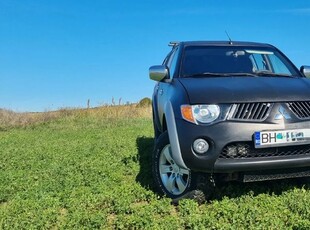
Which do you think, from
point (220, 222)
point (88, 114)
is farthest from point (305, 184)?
point (88, 114)

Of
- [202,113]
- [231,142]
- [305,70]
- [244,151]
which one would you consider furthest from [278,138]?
[305,70]

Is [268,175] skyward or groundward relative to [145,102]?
groundward

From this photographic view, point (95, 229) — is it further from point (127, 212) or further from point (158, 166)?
point (158, 166)

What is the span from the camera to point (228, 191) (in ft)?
14.4

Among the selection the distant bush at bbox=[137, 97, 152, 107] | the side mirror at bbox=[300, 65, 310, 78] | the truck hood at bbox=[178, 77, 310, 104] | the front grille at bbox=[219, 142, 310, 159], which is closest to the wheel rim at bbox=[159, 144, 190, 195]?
the front grille at bbox=[219, 142, 310, 159]

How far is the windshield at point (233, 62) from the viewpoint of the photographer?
191 inches

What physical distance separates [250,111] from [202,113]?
1.47ft

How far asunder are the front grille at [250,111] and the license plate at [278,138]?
0.17 meters

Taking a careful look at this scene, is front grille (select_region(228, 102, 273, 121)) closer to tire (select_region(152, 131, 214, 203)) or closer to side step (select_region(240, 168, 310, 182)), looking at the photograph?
side step (select_region(240, 168, 310, 182))

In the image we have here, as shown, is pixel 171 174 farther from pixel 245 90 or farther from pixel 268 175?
pixel 245 90

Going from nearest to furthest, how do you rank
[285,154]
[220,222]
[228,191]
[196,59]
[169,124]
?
[220,222]
[285,154]
[169,124]
[228,191]
[196,59]

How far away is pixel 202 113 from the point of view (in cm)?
376

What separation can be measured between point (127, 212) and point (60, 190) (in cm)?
154

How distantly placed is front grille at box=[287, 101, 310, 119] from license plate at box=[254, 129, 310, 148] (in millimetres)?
167
